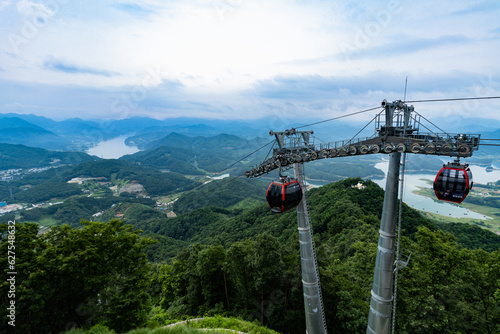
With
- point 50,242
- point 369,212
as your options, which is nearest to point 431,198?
point 369,212

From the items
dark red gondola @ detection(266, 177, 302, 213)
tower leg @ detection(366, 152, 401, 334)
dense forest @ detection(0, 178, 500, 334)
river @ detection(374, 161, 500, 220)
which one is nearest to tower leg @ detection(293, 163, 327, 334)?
dark red gondola @ detection(266, 177, 302, 213)

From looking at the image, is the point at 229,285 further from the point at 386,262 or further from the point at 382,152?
the point at 382,152

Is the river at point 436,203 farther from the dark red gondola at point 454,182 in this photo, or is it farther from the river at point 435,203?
the dark red gondola at point 454,182

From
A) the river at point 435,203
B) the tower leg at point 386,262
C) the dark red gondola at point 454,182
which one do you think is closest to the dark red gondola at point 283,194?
the tower leg at point 386,262

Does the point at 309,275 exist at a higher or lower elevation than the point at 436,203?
higher

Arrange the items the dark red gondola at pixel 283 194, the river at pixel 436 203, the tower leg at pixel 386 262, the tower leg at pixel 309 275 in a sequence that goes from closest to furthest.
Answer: the tower leg at pixel 386 262
the dark red gondola at pixel 283 194
the tower leg at pixel 309 275
the river at pixel 436 203

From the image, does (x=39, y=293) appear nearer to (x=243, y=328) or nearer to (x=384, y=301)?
(x=243, y=328)

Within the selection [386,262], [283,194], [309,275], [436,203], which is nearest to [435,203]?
[436,203]

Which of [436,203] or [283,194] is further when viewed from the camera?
[436,203]
